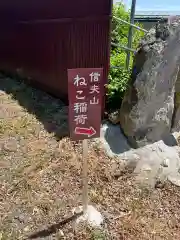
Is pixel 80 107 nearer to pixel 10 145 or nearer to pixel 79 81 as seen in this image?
pixel 79 81

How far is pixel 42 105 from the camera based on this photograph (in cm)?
479

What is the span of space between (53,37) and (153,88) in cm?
182

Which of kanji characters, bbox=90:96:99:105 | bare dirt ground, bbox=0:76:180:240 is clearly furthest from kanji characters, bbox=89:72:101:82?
bare dirt ground, bbox=0:76:180:240

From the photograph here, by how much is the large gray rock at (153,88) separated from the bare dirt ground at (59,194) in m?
0.59

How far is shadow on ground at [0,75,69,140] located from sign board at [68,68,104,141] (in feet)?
4.28

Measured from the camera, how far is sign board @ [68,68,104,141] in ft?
8.72

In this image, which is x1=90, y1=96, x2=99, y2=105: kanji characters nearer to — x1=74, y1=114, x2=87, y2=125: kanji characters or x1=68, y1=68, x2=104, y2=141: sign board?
x1=68, y1=68, x2=104, y2=141: sign board

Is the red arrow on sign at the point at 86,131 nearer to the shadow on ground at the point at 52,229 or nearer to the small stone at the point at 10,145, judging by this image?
the shadow on ground at the point at 52,229

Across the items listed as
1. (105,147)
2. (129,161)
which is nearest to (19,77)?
(105,147)

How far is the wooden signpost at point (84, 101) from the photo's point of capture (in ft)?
8.71

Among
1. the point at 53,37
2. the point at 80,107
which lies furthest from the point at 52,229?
the point at 53,37

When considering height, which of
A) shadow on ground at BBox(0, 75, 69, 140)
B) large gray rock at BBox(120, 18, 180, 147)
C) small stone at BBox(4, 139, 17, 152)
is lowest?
small stone at BBox(4, 139, 17, 152)

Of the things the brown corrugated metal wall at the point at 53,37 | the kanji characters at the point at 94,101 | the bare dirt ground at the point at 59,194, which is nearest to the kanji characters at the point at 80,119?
the kanji characters at the point at 94,101

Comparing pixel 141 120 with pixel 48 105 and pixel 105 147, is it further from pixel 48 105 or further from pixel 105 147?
pixel 48 105
